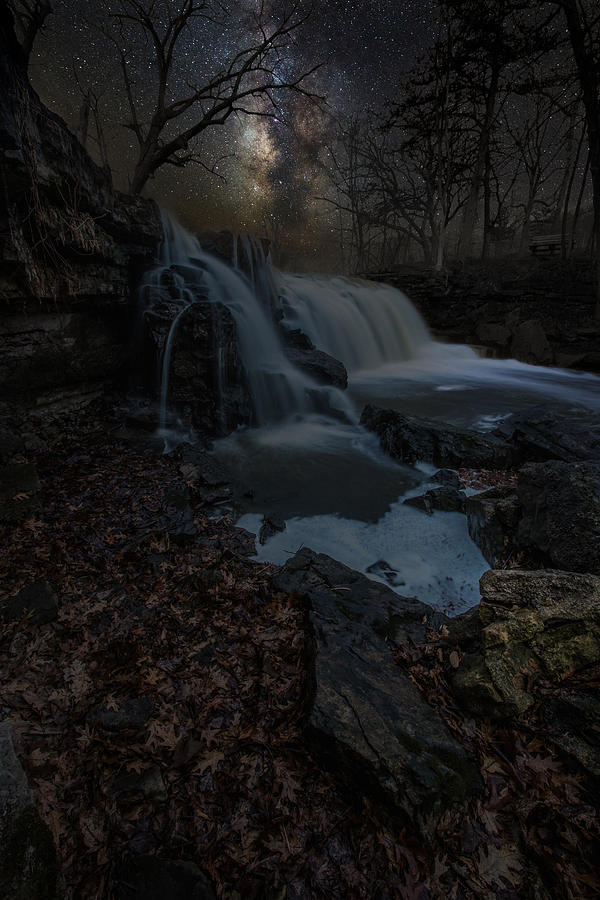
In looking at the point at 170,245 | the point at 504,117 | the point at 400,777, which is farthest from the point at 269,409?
the point at 504,117

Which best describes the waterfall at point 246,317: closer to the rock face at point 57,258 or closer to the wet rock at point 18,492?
the rock face at point 57,258

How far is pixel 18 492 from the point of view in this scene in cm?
500

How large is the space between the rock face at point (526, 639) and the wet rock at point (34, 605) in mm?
3656

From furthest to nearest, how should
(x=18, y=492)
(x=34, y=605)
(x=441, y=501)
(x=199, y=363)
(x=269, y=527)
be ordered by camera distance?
(x=199, y=363) → (x=441, y=501) → (x=269, y=527) → (x=18, y=492) → (x=34, y=605)

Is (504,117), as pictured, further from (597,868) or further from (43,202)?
(597,868)

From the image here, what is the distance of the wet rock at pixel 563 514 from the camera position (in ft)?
11.7

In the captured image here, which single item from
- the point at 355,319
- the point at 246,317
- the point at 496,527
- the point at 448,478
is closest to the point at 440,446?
the point at 448,478

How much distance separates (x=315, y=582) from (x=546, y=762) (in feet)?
7.63

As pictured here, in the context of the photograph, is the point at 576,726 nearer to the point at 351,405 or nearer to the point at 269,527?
the point at 269,527

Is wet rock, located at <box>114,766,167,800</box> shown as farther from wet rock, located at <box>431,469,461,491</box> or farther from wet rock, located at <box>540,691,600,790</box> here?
wet rock, located at <box>431,469,461,491</box>

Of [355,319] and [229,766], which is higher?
[355,319]

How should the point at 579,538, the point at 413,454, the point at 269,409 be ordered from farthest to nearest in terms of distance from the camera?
the point at 269,409 → the point at 413,454 → the point at 579,538

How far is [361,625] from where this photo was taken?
131 inches

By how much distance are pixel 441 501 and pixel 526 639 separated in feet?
11.1
